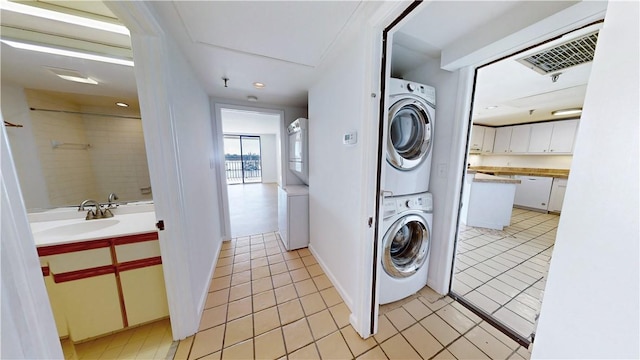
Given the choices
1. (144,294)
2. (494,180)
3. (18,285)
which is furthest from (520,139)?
(144,294)

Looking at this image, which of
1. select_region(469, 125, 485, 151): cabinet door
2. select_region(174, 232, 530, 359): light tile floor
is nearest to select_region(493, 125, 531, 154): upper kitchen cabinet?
select_region(469, 125, 485, 151): cabinet door

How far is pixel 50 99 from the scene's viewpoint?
1547 mm

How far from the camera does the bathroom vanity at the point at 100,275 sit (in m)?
1.15

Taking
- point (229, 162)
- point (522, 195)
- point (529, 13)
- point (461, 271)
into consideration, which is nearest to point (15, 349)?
point (529, 13)

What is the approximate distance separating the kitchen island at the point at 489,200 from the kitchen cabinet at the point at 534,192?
1.65 meters

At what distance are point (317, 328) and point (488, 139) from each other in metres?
6.10

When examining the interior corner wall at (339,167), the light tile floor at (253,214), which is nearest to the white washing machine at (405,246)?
the interior corner wall at (339,167)

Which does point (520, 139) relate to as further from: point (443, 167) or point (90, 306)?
point (90, 306)

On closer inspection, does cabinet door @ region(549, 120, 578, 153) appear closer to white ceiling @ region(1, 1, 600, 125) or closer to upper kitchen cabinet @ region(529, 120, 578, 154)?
upper kitchen cabinet @ region(529, 120, 578, 154)

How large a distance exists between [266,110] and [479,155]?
592cm

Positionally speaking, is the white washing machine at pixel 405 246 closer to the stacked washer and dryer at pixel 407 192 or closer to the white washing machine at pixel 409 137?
the stacked washer and dryer at pixel 407 192

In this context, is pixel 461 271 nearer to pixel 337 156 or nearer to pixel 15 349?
pixel 337 156

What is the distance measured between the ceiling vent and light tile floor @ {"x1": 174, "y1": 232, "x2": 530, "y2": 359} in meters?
2.10

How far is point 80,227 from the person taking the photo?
1.44m
